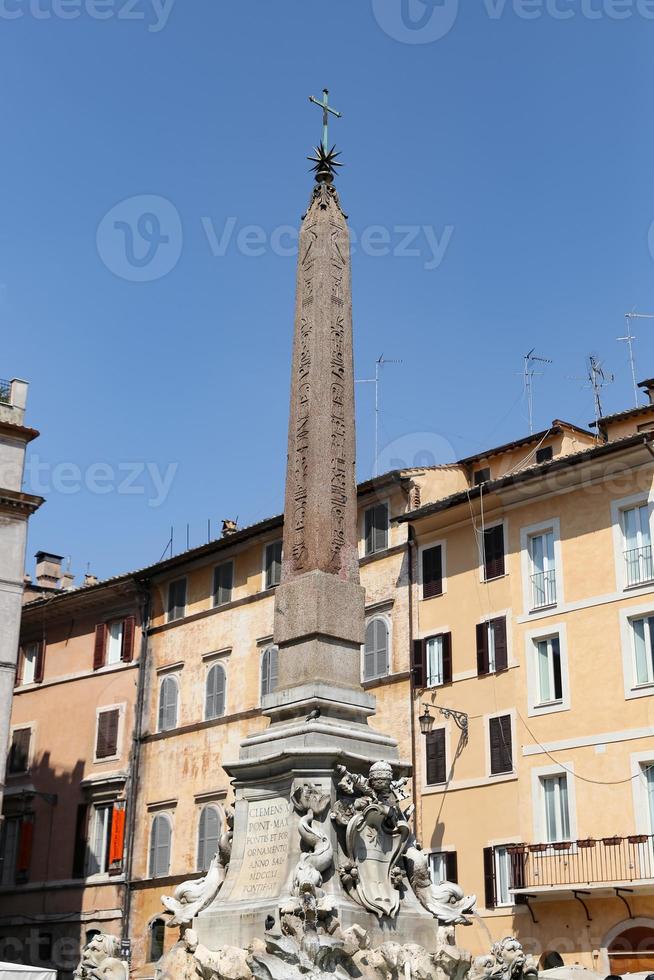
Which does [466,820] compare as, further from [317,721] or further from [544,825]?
[317,721]

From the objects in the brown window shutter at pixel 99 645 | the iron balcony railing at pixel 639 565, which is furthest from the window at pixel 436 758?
the brown window shutter at pixel 99 645

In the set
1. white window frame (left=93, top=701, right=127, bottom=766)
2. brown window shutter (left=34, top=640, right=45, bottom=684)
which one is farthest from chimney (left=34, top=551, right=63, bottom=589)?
white window frame (left=93, top=701, right=127, bottom=766)

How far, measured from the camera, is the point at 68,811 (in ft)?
108

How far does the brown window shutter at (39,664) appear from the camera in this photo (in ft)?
117

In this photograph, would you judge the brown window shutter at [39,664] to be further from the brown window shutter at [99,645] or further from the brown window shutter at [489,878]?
the brown window shutter at [489,878]

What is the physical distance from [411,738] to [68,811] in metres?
11.0

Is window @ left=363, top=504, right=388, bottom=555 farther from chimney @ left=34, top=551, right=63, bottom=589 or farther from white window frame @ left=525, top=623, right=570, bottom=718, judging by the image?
chimney @ left=34, top=551, right=63, bottom=589

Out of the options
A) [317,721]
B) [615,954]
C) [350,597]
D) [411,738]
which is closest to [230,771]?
[317,721]

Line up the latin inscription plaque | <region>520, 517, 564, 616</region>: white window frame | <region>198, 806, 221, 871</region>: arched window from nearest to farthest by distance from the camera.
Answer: the latin inscription plaque < <region>520, 517, 564, 616</region>: white window frame < <region>198, 806, 221, 871</region>: arched window

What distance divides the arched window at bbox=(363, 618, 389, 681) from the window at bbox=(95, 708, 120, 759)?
828 cm

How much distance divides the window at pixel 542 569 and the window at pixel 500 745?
228 cm

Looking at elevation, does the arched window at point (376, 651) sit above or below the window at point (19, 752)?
above

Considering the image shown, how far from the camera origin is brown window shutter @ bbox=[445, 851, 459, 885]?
2462cm

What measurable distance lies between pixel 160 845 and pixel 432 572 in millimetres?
9699
